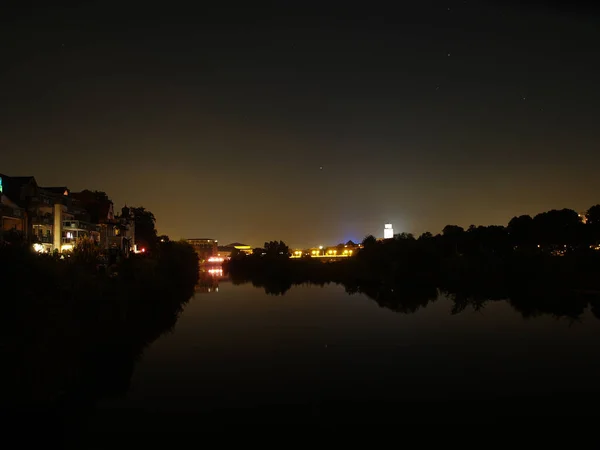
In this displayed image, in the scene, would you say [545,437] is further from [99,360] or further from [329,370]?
[99,360]

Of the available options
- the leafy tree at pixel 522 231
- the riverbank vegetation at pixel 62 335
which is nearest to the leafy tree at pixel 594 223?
the leafy tree at pixel 522 231

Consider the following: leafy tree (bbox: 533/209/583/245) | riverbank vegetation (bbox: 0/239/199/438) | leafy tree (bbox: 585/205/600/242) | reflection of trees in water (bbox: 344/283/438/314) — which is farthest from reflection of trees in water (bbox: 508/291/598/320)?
leafy tree (bbox: 533/209/583/245)

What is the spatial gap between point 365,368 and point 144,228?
215 feet

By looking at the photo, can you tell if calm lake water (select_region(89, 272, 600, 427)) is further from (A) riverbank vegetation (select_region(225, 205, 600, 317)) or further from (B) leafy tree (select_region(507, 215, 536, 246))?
(B) leafy tree (select_region(507, 215, 536, 246))

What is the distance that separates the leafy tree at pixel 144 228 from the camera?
76.2 metres

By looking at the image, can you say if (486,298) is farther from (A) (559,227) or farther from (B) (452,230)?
(B) (452,230)

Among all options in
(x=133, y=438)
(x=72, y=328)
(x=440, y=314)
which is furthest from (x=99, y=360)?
(x=440, y=314)

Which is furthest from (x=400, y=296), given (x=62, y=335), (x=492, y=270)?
(x=62, y=335)

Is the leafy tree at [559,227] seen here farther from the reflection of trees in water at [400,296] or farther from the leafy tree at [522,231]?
the reflection of trees in water at [400,296]

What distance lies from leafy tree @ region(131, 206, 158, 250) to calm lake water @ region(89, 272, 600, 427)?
153 feet

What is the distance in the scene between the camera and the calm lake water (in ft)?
49.7

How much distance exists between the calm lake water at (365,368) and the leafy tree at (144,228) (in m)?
46.6

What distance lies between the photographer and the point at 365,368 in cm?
1973

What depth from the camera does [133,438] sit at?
505 inches
